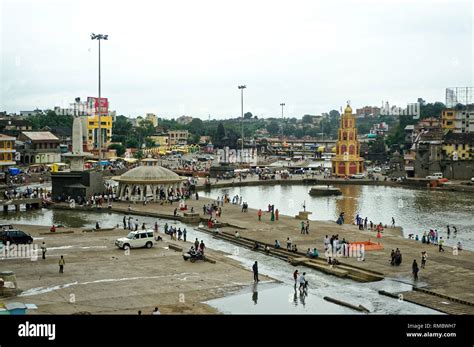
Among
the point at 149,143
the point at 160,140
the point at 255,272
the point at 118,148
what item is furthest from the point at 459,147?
the point at 160,140

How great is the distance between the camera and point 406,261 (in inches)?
1233

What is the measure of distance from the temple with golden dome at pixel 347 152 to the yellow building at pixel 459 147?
1294 centimetres

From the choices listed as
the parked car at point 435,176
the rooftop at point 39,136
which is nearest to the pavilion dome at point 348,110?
the parked car at point 435,176

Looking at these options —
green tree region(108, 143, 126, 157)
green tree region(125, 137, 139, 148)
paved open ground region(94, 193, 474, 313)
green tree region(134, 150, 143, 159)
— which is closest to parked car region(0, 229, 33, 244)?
paved open ground region(94, 193, 474, 313)

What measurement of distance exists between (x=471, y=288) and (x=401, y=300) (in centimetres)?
333

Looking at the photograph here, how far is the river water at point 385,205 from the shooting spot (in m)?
50.8

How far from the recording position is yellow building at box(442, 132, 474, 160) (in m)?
94.9

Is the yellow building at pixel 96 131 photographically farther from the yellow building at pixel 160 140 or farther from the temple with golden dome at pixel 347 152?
the temple with golden dome at pixel 347 152

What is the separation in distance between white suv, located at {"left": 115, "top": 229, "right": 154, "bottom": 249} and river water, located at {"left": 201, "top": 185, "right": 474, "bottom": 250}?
18.5 m

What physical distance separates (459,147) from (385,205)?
3589cm

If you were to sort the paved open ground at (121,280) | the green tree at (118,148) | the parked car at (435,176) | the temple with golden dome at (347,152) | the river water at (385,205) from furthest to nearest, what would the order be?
the green tree at (118,148) → the temple with golden dome at (347,152) → the parked car at (435,176) → the river water at (385,205) → the paved open ground at (121,280)

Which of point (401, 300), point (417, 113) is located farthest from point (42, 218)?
point (417, 113)

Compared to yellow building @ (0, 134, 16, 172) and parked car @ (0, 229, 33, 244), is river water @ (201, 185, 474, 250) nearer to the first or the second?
yellow building @ (0, 134, 16, 172)
